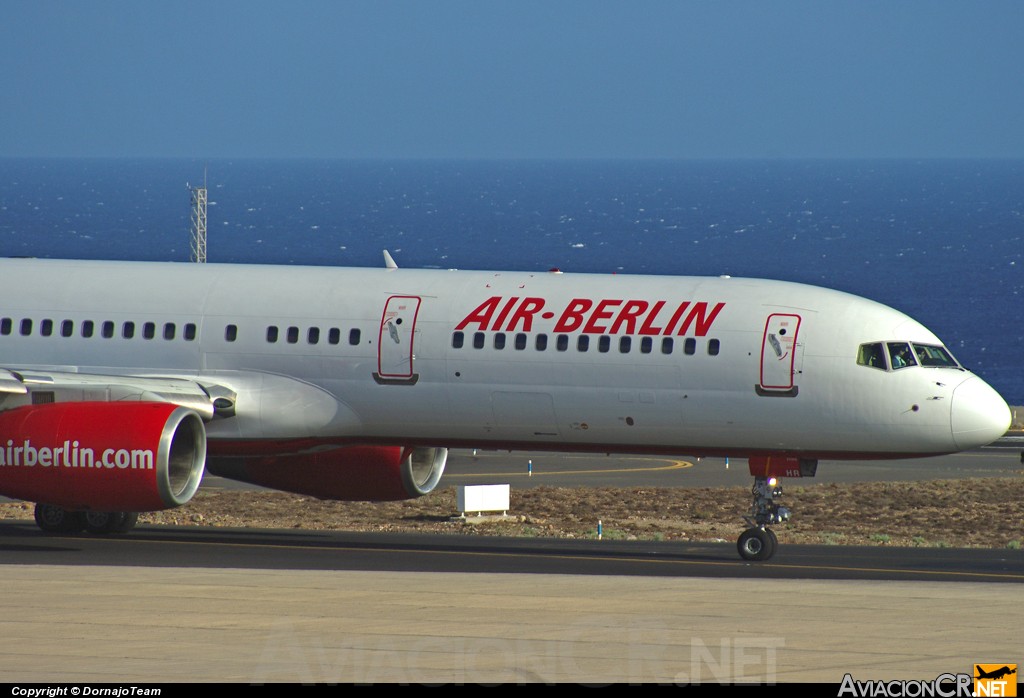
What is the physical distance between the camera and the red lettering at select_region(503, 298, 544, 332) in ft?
111

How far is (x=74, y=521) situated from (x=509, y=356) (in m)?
9.36

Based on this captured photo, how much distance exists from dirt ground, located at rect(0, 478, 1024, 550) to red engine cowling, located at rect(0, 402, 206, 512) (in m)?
7.49

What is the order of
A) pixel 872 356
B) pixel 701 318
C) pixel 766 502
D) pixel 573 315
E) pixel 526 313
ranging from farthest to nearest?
1. pixel 526 313
2. pixel 573 315
3. pixel 701 318
4. pixel 766 502
5. pixel 872 356

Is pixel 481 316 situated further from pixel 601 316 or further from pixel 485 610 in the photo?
pixel 485 610

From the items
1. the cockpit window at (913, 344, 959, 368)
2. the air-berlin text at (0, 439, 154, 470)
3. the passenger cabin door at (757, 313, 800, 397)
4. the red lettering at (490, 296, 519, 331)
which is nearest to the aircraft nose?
the cockpit window at (913, 344, 959, 368)

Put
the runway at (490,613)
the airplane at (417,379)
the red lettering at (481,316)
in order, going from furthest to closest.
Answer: the red lettering at (481,316) < the airplane at (417,379) < the runway at (490,613)

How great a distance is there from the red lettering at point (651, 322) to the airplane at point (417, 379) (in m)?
0.04

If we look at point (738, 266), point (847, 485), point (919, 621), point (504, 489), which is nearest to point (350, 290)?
point (504, 489)

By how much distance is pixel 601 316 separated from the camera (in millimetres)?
33656

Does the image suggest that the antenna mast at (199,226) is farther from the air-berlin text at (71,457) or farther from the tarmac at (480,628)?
the tarmac at (480,628)

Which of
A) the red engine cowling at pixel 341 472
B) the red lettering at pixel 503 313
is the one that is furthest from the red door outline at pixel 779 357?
the red engine cowling at pixel 341 472

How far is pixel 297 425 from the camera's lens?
34812mm

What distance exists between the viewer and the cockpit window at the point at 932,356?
3253 cm

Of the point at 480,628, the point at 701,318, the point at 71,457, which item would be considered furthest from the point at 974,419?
the point at 71,457
